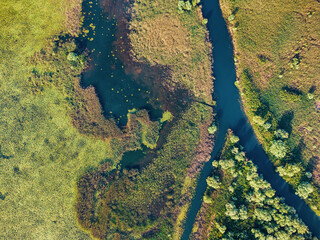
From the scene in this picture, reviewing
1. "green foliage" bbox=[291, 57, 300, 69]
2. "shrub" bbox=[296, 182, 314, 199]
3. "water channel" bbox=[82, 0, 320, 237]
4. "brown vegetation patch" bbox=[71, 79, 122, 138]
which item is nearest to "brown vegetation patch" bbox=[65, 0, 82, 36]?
"water channel" bbox=[82, 0, 320, 237]

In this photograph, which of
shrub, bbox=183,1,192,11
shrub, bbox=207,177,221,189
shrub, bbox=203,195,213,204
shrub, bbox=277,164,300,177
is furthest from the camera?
shrub, bbox=183,1,192,11

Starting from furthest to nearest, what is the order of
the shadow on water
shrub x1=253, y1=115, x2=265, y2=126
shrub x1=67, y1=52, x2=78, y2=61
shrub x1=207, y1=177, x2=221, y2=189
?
the shadow on water
shrub x1=67, y1=52, x2=78, y2=61
shrub x1=207, y1=177, x2=221, y2=189
shrub x1=253, y1=115, x2=265, y2=126

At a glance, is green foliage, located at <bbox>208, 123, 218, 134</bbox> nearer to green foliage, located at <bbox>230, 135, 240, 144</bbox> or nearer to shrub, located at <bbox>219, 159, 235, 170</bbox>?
green foliage, located at <bbox>230, 135, 240, 144</bbox>

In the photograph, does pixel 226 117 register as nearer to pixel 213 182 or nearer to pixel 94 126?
pixel 213 182

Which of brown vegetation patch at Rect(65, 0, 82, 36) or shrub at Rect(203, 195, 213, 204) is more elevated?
brown vegetation patch at Rect(65, 0, 82, 36)

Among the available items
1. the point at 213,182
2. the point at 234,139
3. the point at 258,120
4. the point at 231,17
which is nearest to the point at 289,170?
the point at 258,120

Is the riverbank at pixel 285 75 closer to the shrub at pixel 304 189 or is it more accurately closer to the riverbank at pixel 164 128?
the shrub at pixel 304 189
